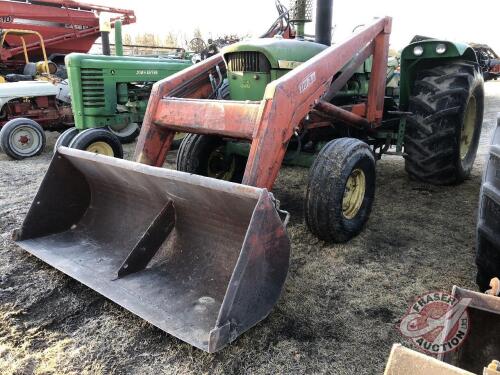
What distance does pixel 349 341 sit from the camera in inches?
82.4

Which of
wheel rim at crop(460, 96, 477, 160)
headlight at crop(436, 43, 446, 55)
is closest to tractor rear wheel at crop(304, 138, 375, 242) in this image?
headlight at crop(436, 43, 446, 55)

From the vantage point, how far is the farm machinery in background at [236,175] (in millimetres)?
2115

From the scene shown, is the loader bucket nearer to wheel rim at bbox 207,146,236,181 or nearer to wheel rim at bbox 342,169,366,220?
wheel rim at bbox 342,169,366,220

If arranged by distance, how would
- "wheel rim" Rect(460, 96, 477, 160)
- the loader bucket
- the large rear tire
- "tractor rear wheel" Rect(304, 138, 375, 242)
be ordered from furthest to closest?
1. "wheel rim" Rect(460, 96, 477, 160)
2. "tractor rear wheel" Rect(304, 138, 375, 242)
3. the loader bucket
4. the large rear tire

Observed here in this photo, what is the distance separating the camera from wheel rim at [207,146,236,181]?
13.2 ft

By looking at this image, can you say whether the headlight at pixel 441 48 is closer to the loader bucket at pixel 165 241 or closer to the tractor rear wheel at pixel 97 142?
the loader bucket at pixel 165 241

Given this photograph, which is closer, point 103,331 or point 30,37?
point 103,331

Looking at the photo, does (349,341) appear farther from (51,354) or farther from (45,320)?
(45,320)

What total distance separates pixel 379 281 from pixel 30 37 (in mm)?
10689

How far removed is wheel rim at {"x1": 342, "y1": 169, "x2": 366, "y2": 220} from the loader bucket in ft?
3.46

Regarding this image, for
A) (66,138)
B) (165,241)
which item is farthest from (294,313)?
(66,138)

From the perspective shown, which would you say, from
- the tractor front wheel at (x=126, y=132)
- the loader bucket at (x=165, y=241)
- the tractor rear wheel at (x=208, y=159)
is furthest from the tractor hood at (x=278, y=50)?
the tractor front wheel at (x=126, y=132)

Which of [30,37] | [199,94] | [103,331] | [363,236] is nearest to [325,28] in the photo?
[199,94]

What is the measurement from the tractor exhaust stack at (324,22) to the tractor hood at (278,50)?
61 cm
